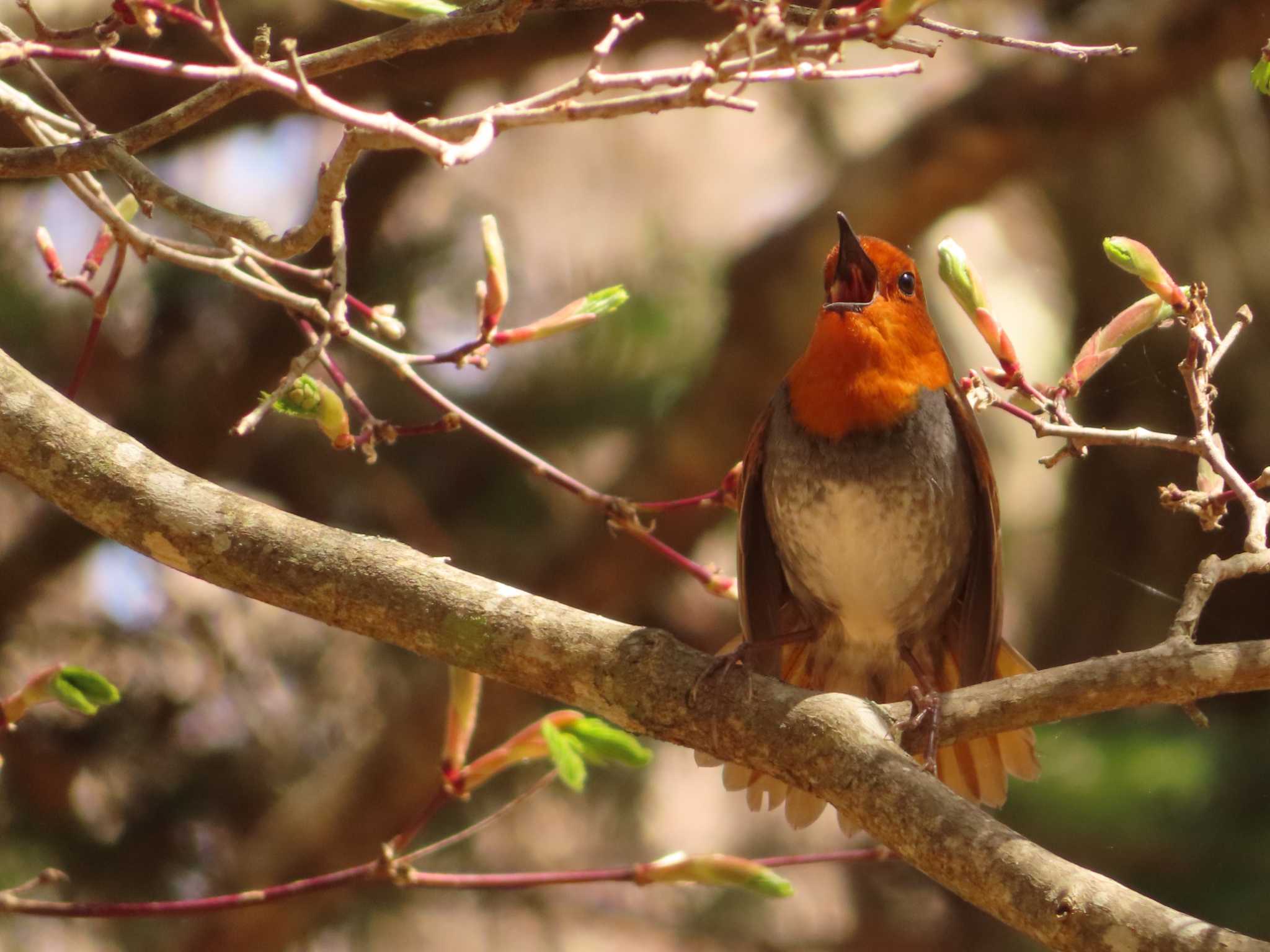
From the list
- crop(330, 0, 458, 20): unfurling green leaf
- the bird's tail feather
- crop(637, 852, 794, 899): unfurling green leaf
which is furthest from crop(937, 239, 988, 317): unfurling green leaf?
the bird's tail feather

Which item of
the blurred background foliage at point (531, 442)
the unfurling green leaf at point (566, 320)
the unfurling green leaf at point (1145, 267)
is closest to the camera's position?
the unfurling green leaf at point (1145, 267)

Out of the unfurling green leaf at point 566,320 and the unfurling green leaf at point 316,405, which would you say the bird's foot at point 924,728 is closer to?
the unfurling green leaf at point 566,320

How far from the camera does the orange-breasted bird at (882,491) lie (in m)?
2.16

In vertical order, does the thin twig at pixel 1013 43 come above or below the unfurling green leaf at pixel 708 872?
above

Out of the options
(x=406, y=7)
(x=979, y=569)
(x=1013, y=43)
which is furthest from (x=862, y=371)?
(x=406, y=7)

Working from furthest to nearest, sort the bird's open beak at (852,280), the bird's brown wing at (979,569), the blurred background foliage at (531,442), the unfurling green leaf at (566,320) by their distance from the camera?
the blurred background foliage at (531,442), the bird's brown wing at (979,569), the bird's open beak at (852,280), the unfurling green leaf at (566,320)

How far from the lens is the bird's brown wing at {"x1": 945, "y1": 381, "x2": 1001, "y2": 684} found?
221cm

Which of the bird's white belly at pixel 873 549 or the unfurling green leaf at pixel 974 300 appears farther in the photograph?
the bird's white belly at pixel 873 549

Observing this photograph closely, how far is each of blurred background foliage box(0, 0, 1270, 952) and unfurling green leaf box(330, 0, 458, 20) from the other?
102 centimetres

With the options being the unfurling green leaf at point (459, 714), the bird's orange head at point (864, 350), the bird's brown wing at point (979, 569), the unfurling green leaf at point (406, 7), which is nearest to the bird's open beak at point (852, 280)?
the bird's orange head at point (864, 350)

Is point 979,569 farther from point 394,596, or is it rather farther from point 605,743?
point 394,596

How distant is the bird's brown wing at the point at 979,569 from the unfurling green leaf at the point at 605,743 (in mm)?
854

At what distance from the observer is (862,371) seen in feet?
7.04

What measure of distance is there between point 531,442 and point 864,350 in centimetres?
117
